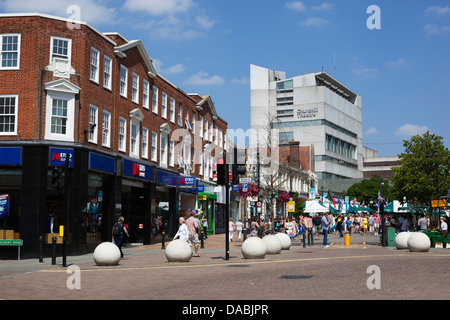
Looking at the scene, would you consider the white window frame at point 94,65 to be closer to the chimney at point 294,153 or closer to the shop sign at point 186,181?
the shop sign at point 186,181

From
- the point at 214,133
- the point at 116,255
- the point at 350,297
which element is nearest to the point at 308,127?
the point at 214,133

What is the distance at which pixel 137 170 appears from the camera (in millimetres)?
32531

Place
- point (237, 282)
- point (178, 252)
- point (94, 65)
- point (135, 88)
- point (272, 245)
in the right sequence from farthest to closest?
1. point (135, 88)
2. point (94, 65)
3. point (272, 245)
4. point (178, 252)
5. point (237, 282)

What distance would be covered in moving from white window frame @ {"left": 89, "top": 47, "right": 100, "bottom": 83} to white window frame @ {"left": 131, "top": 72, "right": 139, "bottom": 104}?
15.0 feet

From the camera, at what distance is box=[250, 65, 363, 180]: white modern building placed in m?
123

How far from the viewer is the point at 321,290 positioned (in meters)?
11.3

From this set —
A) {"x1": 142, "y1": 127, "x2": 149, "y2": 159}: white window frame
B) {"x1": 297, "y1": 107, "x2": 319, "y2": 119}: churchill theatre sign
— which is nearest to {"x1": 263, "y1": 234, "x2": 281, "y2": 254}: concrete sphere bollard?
{"x1": 142, "y1": 127, "x2": 149, "y2": 159}: white window frame

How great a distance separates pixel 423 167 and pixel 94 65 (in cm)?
3236

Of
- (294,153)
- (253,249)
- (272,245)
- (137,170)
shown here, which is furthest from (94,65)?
(294,153)

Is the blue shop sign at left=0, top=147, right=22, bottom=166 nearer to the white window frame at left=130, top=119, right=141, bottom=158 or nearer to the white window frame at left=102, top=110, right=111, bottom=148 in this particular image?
the white window frame at left=102, top=110, right=111, bottom=148

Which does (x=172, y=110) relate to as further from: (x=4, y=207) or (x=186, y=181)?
(x=4, y=207)

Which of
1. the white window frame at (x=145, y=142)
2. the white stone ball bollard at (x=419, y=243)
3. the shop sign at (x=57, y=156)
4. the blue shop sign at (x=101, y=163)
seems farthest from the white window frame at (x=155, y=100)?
the white stone ball bollard at (x=419, y=243)

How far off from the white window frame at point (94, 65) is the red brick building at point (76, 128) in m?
0.05
